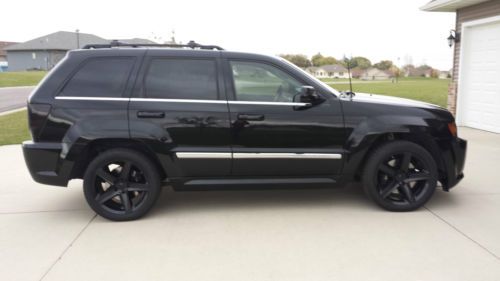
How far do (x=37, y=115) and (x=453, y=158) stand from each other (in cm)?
441

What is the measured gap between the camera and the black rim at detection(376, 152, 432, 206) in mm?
4641

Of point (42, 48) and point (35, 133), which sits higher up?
point (42, 48)

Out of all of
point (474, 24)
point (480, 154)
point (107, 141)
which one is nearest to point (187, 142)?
point (107, 141)

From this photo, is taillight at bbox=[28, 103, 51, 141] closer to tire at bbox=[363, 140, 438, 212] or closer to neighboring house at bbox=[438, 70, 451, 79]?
tire at bbox=[363, 140, 438, 212]

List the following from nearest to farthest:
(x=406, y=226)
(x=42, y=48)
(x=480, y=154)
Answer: (x=406, y=226) → (x=480, y=154) → (x=42, y=48)

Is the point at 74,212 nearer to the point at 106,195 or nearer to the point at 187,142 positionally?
the point at 106,195

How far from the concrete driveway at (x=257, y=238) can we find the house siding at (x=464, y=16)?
5972mm

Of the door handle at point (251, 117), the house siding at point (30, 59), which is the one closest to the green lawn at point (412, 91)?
the door handle at point (251, 117)

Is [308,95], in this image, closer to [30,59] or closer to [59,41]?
[59,41]

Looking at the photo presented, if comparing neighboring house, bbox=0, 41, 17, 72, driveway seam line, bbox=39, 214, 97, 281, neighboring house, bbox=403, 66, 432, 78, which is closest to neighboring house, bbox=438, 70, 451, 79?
neighboring house, bbox=403, 66, 432, 78

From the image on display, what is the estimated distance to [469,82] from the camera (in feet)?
35.9

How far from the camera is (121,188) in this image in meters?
4.48

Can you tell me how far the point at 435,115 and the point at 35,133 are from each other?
4.21 m

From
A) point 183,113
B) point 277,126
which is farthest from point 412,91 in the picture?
point 183,113
